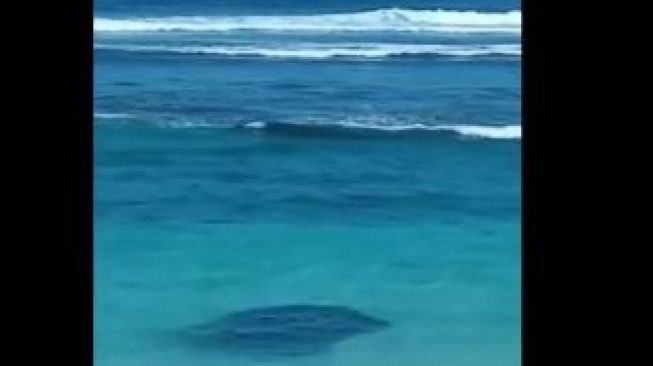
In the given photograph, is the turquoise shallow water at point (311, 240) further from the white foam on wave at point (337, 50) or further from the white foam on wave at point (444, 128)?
the white foam on wave at point (337, 50)

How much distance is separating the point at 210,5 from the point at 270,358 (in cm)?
895

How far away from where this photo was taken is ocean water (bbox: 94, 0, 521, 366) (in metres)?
6.34

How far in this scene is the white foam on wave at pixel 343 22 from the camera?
13.0 m

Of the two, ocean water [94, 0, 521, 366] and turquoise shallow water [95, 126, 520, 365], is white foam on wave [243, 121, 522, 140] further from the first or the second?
turquoise shallow water [95, 126, 520, 365]

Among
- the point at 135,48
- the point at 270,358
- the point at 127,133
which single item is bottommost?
the point at 270,358

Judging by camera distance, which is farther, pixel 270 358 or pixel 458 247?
pixel 458 247

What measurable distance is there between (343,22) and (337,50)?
153 cm

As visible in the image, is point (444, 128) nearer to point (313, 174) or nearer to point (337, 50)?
point (313, 174)

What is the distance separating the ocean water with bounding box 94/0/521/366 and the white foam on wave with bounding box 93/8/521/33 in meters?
0.03

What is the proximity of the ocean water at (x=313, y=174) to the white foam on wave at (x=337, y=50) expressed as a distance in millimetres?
31
